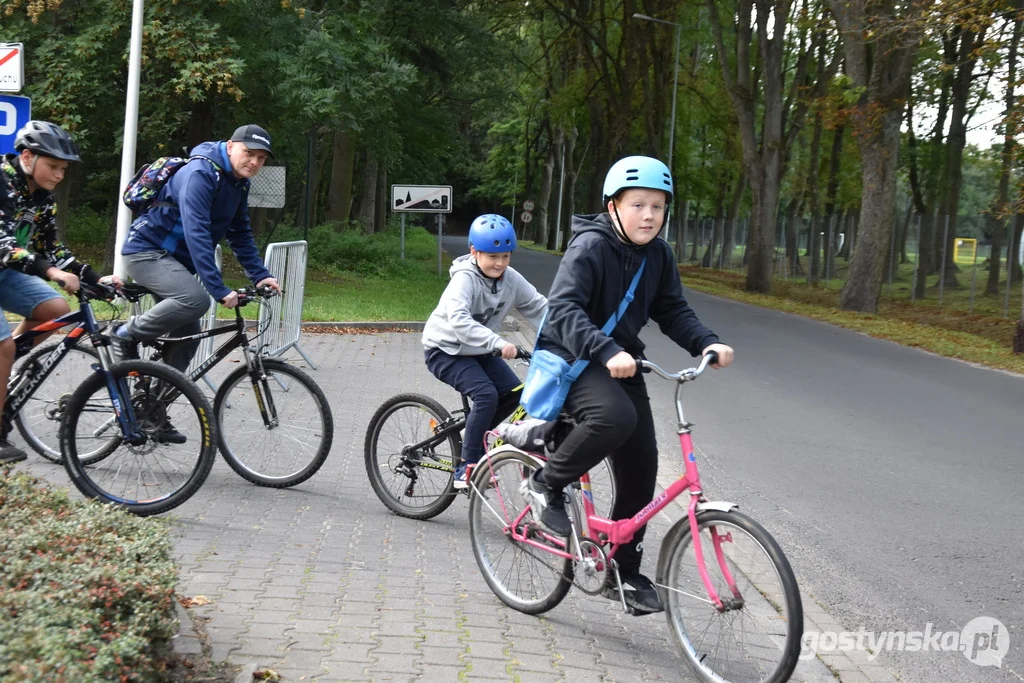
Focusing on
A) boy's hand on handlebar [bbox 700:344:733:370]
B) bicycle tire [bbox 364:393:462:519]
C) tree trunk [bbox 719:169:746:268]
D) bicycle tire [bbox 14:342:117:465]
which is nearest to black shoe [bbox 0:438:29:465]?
bicycle tire [bbox 14:342:117:465]

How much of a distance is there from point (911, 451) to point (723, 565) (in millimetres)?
5622

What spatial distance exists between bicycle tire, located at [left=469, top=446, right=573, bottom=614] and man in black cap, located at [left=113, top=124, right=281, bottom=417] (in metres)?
2.16

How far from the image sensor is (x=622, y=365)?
3926mm

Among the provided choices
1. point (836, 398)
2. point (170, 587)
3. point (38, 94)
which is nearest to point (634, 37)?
point (38, 94)

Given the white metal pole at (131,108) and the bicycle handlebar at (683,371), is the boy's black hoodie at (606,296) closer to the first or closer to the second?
the bicycle handlebar at (683,371)

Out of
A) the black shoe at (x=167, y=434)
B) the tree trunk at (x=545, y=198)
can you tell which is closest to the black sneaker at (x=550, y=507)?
A: the black shoe at (x=167, y=434)

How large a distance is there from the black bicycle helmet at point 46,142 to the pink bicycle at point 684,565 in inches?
119

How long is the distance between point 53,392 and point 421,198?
771 inches

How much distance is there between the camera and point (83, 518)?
13.0 ft

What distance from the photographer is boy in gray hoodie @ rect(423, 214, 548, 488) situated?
18.5 ft

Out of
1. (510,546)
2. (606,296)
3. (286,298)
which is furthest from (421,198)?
(606,296)

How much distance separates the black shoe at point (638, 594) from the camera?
431cm

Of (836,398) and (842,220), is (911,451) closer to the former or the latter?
(836,398)

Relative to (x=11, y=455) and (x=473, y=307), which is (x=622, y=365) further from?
(x=11, y=455)
